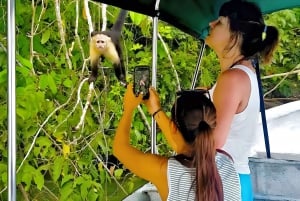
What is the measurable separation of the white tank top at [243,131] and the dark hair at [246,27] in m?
0.10

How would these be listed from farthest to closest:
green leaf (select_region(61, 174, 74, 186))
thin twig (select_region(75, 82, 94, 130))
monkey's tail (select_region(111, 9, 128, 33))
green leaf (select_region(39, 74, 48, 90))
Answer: thin twig (select_region(75, 82, 94, 130)) < green leaf (select_region(61, 174, 74, 186)) < green leaf (select_region(39, 74, 48, 90)) < monkey's tail (select_region(111, 9, 128, 33))

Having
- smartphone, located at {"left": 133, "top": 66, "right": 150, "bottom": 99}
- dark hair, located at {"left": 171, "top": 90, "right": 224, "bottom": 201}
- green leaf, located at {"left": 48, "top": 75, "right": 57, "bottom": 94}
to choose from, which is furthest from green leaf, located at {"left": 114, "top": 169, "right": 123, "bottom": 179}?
dark hair, located at {"left": 171, "top": 90, "right": 224, "bottom": 201}

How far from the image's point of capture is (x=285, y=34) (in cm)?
489

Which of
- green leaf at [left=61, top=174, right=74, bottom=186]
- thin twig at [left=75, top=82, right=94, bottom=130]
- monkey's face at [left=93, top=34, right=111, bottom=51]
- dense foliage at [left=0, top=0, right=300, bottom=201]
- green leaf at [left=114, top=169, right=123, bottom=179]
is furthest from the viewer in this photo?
green leaf at [left=114, top=169, right=123, bottom=179]

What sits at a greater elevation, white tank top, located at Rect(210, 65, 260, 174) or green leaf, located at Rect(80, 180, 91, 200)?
white tank top, located at Rect(210, 65, 260, 174)

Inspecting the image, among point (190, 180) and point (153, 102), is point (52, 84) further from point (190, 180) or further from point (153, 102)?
point (190, 180)

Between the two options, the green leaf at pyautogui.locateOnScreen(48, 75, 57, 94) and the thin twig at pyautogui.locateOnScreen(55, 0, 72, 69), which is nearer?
the green leaf at pyautogui.locateOnScreen(48, 75, 57, 94)

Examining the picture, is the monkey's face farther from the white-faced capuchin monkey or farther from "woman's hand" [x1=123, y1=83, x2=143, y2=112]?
"woman's hand" [x1=123, y1=83, x2=143, y2=112]

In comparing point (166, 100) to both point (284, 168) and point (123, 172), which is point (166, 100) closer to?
point (123, 172)

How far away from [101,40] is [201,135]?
1477 mm

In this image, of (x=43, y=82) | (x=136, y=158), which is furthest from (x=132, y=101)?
(x=43, y=82)

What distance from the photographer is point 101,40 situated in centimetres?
296

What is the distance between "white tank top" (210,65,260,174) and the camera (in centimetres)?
171

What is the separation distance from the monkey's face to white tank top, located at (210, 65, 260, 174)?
1.29m
